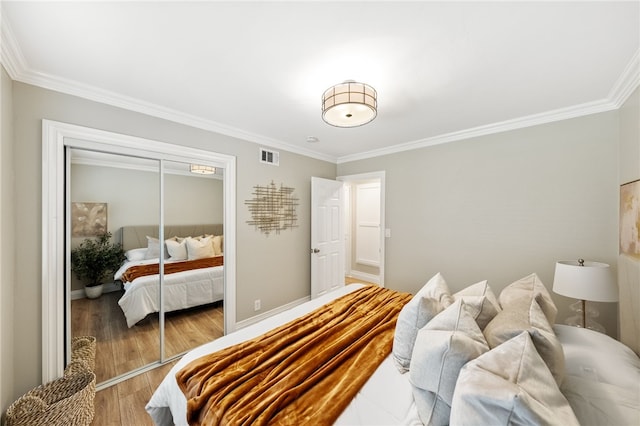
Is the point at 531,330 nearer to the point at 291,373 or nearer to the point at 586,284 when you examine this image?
Answer: the point at 291,373

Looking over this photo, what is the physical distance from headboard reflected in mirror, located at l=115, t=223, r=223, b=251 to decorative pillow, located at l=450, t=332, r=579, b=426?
8.60ft

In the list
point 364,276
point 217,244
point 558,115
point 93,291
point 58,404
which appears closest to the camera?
point 58,404

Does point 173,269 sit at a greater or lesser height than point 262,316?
greater

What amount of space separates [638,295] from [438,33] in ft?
7.46

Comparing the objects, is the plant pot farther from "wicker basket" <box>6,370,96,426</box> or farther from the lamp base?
the lamp base

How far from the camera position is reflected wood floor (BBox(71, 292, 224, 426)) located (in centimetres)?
186

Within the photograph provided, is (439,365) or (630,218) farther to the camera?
(630,218)

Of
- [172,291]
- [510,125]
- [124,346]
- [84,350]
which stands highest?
[510,125]

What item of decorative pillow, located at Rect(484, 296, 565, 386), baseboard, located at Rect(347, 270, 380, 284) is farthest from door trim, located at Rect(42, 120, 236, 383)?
baseboard, located at Rect(347, 270, 380, 284)

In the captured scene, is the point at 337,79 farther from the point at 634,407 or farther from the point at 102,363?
the point at 102,363

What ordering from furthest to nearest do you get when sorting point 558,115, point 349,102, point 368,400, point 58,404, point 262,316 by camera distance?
point 262,316, point 558,115, point 349,102, point 58,404, point 368,400

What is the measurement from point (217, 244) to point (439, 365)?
252cm

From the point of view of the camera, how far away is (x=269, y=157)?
3.32m

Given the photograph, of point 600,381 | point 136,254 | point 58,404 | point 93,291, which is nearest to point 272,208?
point 136,254
